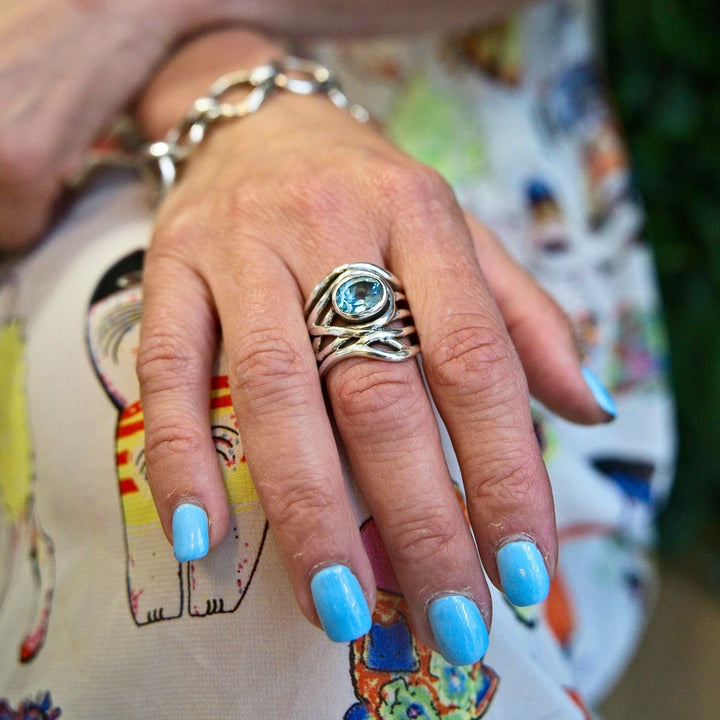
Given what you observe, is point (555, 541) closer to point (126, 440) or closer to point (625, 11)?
point (126, 440)

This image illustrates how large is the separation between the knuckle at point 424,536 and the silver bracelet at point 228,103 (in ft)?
1.29

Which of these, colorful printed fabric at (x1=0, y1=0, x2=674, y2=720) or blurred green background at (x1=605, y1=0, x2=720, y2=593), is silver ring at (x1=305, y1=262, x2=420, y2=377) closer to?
colorful printed fabric at (x1=0, y1=0, x2=674, y2=720)

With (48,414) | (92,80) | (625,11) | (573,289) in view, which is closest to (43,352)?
(48,414)

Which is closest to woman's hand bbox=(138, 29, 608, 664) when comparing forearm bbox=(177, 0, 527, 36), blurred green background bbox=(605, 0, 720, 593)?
forearm bbox=(177, 0, 527, 36)

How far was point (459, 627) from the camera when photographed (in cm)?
39

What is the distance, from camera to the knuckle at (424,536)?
0.40 m

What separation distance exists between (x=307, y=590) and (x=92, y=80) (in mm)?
562

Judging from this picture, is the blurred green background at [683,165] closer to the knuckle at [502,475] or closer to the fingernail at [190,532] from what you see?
the knuckle at [502,475]

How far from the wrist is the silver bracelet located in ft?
0.08

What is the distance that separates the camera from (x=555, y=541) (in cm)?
42

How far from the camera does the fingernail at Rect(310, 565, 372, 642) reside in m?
0.39

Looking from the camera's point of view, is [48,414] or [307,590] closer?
[307,590]

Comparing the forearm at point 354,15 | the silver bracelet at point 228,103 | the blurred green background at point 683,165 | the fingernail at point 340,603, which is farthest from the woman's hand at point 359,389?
the blurred green background at point 683,165

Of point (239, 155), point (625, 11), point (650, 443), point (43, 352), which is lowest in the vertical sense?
point (650, 443)
